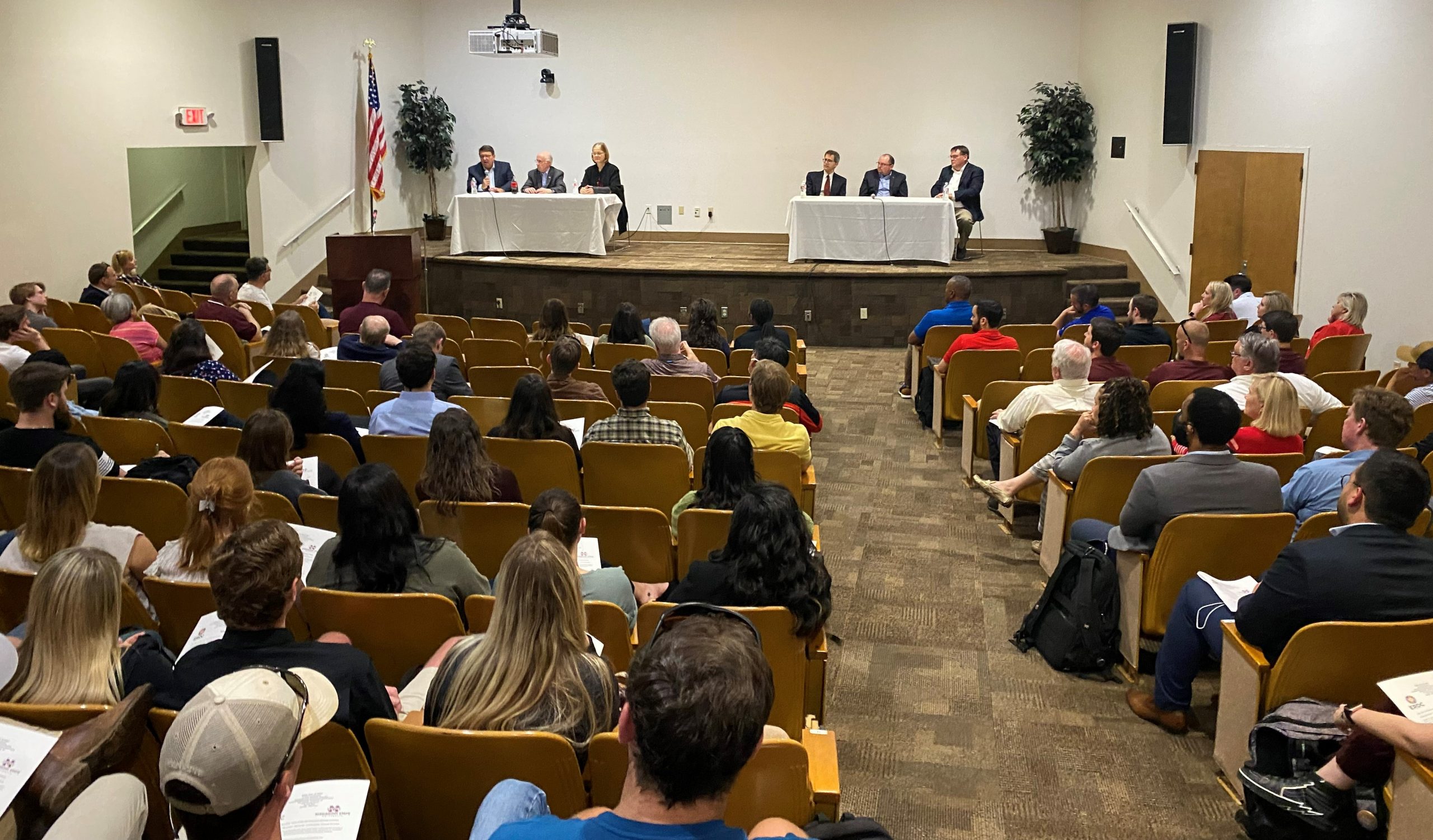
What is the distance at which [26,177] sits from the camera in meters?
10.0

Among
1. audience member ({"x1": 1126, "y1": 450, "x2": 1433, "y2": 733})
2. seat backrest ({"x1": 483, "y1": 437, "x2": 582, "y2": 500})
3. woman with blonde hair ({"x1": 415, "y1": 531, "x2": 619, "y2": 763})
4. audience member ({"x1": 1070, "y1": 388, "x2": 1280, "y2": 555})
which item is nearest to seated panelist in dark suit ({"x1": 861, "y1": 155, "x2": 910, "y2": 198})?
seat backrest ({"x1": 483, "y1": 437, "x2": 582, "y2": 500})

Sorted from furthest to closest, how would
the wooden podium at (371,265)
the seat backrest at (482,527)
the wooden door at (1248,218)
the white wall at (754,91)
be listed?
the white wall at (754,91) → the wooden podium at (371,265) → the wooden door at (1248,218) → the seat backrest at (482,527)

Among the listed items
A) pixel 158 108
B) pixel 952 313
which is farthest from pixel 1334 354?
pixel 158 108

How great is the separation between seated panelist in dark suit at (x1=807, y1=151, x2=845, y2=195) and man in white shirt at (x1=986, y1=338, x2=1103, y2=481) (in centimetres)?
763

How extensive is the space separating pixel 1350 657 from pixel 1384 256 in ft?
22.4

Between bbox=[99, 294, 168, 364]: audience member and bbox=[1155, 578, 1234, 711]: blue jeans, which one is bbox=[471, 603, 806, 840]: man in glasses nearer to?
bbox=[1155, 578, 1234, 711]: blue jeans

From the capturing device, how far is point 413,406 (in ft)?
17.5

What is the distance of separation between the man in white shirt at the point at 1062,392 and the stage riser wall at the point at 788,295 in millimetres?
5694

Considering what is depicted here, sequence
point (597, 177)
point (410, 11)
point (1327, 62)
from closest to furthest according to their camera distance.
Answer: point (1327, 62), point (597, 177), point (410, 11)

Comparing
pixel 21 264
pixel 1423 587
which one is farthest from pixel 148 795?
pixel 21 264

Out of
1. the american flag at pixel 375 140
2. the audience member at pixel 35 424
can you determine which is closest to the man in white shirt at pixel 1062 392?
the audience member at pixel 35 424

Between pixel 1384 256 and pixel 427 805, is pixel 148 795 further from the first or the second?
pixel 1384 256

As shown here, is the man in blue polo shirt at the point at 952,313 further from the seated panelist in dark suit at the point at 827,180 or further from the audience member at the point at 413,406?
the seated panelist in dark suit at the point at 827,180

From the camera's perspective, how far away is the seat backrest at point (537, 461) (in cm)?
488
